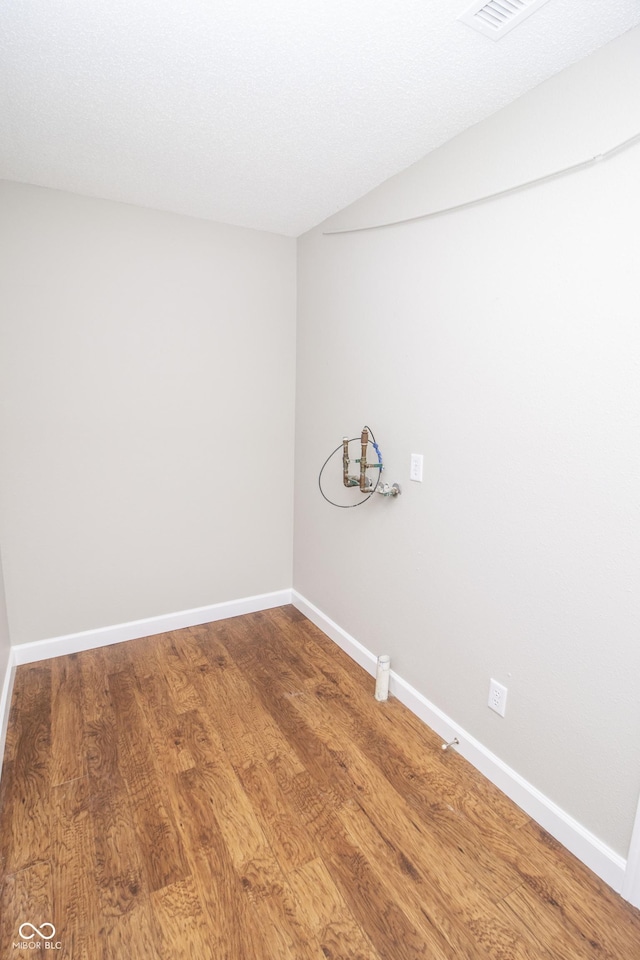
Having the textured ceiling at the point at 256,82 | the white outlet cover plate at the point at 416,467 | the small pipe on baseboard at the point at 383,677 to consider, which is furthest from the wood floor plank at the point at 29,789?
the textured ceiling at the point at 256,82

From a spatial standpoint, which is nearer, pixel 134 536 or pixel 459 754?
pixel 459 754

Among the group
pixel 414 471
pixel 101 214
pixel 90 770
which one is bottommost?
pixel 90 770

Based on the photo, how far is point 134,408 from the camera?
2.59 meters

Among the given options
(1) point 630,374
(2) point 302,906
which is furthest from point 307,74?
(2) point 302,906

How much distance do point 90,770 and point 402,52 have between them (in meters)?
2.63

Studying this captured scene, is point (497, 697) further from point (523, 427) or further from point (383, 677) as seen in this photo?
point (523, 427)

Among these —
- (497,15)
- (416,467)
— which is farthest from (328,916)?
(497,15)

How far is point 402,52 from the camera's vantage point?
1.34 meters

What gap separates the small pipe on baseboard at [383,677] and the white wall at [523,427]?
0.09 m

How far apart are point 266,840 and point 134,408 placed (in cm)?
208

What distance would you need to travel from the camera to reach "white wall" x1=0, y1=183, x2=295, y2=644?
232cm

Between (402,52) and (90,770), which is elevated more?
(402,52)

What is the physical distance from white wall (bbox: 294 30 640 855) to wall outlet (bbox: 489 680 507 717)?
0.03 meters

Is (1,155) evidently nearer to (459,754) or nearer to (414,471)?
(414,471)
